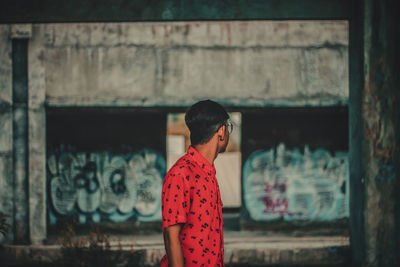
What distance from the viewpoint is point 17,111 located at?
782 cm

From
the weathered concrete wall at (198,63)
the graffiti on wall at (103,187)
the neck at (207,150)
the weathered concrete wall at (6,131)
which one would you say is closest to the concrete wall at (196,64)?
the weathered concrete wall at (198,63)

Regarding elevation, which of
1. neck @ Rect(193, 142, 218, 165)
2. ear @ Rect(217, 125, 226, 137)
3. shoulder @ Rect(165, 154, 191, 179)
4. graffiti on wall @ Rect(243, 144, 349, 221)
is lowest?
graffiti on wall @ Rect(243, 144, 349, 221)

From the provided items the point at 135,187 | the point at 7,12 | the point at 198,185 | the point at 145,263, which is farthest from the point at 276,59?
the point at 198,185

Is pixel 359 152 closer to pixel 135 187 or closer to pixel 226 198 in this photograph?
pixel 135 187

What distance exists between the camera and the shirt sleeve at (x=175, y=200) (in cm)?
221

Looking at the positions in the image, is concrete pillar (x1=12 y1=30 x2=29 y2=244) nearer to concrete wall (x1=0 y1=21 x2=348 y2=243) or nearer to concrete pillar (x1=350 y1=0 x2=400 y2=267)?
concrete wall (x1=0 y1=21 x2=348 y2=243)

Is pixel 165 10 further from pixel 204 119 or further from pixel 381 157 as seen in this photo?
pixel 381 157

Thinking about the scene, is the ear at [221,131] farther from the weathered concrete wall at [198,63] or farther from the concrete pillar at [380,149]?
the weathered concrete wall at [198,63]

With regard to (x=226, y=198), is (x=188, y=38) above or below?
above

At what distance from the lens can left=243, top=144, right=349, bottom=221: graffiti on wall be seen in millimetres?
8711

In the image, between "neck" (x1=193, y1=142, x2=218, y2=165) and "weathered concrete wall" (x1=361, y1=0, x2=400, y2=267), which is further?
"weathered concrete wall" (x1=361, y1=0, x2=400, y2=267)

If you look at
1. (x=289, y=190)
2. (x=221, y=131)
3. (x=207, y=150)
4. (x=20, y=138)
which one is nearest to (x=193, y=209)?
(x=207, y=150)

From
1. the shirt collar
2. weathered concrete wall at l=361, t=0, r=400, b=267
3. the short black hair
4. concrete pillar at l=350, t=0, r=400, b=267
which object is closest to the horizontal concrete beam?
concrete pillar at l=350, t=0, r=400, b=267

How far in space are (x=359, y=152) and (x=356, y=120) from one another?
0.27 m
